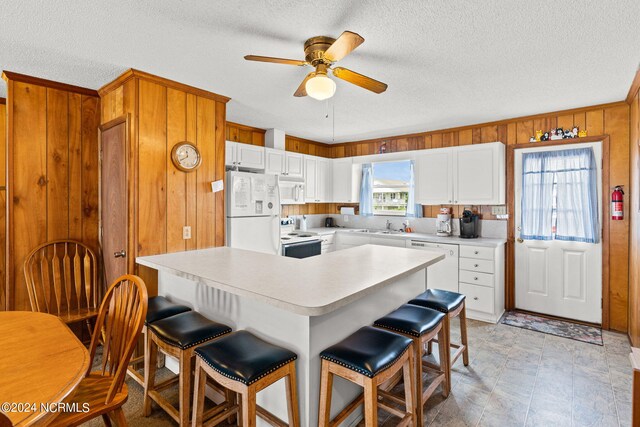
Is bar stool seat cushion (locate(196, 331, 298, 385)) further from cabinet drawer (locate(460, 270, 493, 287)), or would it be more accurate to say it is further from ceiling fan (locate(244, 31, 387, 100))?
cabinet drawer (locate(460, 270, 493, 287))

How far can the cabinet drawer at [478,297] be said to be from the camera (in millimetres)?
3617

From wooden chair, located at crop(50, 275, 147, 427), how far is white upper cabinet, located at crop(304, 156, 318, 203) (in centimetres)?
337

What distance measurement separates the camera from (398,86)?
286cm

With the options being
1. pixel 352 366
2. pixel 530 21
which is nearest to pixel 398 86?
pixel 530 21

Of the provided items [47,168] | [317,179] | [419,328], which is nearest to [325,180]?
[317,179]

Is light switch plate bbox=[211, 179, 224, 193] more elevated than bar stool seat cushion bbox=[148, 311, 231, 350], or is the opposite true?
light switch plate bbox=[211, 179, 224, 193]

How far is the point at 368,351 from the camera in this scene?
1551 mm

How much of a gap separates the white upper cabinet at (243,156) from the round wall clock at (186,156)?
0.79 metres

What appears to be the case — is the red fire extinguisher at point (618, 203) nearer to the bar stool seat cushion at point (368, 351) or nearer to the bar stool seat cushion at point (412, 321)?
the bar stool seat cushion at point (412, 321)

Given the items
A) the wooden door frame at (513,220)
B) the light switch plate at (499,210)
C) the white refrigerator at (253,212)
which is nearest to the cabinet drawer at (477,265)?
the wooden door frame at (513,220)

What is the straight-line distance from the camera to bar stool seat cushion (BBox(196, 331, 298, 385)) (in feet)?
4.58

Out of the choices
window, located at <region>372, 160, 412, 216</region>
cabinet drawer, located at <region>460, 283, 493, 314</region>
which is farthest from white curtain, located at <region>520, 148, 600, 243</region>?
window, located at <region>372, 160, 412, 216</region>

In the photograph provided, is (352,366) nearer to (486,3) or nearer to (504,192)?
(486,3)

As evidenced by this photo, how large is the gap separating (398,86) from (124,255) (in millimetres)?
2763
